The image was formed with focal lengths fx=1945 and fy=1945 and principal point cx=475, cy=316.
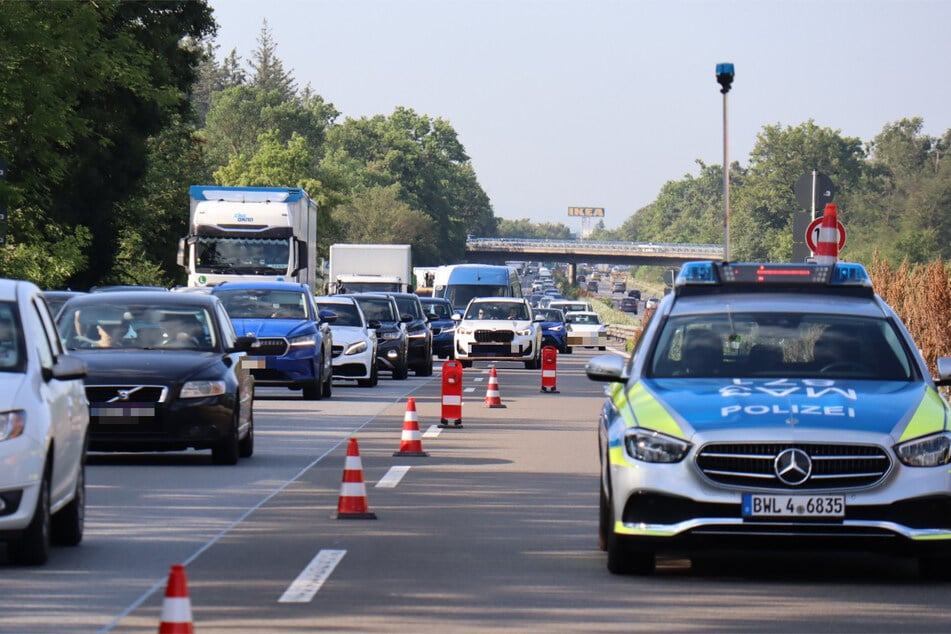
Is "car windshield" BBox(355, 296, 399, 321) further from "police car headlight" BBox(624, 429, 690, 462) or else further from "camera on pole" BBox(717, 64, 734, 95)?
"police car headlight" BBox(624, 429, 690, 462)

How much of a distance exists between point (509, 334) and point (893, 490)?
1403 inches

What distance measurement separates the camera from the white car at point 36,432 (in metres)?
9.87

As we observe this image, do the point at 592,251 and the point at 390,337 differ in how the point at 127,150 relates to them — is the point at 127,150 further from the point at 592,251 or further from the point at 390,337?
the point at 592,251

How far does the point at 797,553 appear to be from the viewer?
11.2m

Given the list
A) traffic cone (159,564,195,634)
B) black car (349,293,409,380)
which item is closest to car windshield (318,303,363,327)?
black car (349,293,409,380)

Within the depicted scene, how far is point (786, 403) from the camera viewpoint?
32.1 feet

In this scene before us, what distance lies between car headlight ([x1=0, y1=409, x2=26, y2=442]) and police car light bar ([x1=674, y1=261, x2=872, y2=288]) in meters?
3.82

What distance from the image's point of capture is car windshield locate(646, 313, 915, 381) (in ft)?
34.7

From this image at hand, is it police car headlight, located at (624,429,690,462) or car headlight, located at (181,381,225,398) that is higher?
police car headlight, located at (624,429,690,462)

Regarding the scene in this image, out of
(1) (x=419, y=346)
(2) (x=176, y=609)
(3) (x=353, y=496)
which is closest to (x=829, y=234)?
(3) (x=353, y=496)

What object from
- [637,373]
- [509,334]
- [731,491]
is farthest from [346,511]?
[509,334]

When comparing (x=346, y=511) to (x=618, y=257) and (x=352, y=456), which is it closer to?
(x=352, y=456)

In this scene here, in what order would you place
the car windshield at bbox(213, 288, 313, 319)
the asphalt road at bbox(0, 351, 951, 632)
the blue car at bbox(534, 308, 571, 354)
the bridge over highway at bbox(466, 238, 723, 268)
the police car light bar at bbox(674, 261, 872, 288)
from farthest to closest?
1. the bridge over highway at bbox(466, 238, 723, 268)
2. the blue car at bbox(534, 308, 571, 354)
3. the car windshield at bbox(213, 288, 313, 319)
4. the police car light bar at bbox(674, 261, 872, 288)
5. the asphalt road at bbox(0, 351, 951, 632)

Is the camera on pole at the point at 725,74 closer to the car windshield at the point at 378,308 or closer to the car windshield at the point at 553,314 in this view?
the car windshield at the point at 378,308
